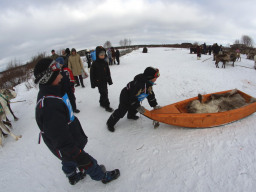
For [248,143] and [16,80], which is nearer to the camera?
[248,143]

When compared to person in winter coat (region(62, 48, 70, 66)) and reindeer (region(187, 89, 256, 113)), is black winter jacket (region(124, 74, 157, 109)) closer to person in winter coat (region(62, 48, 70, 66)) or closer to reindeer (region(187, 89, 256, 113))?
reindeer (region(187, 89, 256, 113))

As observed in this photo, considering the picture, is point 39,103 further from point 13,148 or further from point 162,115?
point 13,148

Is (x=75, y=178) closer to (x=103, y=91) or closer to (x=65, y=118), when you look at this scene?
(x=65, y=118)

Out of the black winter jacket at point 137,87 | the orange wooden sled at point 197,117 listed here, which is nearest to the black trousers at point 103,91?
the black winter jacket at point 137,87

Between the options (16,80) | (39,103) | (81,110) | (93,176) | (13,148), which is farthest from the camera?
(16,80)

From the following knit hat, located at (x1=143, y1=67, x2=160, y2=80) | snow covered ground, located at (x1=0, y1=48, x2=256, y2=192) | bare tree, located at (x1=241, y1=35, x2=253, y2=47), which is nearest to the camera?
snow covered ground, located at (x1=0, y1=48, x2=256, y2=192)

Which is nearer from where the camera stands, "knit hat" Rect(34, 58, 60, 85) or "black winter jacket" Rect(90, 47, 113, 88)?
"knit hat" Rect(34, 58, 60, 85)

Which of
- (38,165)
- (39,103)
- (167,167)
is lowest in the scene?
(38,165)

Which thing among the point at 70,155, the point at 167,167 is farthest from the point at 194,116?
the point at 70,155

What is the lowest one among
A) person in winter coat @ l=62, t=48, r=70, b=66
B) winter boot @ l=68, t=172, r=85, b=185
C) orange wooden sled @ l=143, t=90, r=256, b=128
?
winter boot @ l=68, t=172, r=85, b=185

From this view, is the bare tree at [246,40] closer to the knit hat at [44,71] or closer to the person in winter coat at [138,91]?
the person in winter coat at [138,91]

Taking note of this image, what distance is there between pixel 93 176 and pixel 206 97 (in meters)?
3.68

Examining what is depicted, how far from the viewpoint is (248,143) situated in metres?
2.77

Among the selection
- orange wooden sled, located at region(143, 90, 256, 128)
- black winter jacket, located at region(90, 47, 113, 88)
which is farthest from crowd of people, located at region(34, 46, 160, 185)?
black winter jacket, located at region(90, 47, 113, 88)
